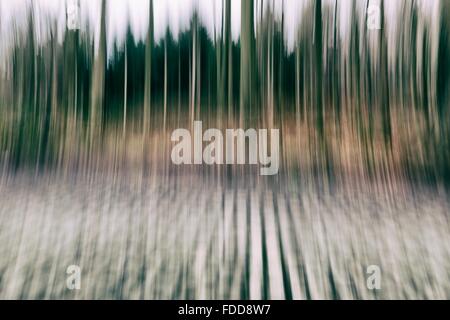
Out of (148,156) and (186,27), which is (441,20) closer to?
(186,27)

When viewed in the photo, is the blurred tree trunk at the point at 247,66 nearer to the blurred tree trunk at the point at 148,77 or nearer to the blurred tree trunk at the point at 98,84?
the blurred tree trunk at the point at 148,77

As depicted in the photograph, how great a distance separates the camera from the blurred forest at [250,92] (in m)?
0.79

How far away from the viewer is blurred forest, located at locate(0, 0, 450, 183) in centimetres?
79

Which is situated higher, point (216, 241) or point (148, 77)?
point (148, 77)

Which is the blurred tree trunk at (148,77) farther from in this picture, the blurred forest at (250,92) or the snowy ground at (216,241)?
Result: the snowy ground at (216,241)

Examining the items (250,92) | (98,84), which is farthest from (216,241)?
(98,84)

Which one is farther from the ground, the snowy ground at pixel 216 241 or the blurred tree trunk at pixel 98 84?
the blurred tree trunk at pixel 98 84

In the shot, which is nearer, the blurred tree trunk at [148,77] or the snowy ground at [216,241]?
the snowy ground at [216,241]

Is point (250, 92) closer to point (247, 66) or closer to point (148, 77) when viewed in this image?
point (247, 66)

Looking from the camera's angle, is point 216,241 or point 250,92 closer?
point 216,241

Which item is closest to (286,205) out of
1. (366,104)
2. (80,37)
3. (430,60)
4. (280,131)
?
(280,131)

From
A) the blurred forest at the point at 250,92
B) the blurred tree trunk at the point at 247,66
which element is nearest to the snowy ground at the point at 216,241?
the blurred forest at the point at 250,92

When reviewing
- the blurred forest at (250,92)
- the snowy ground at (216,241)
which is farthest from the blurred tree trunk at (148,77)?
the snowy ground at (216,241)

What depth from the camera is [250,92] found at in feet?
2.68
